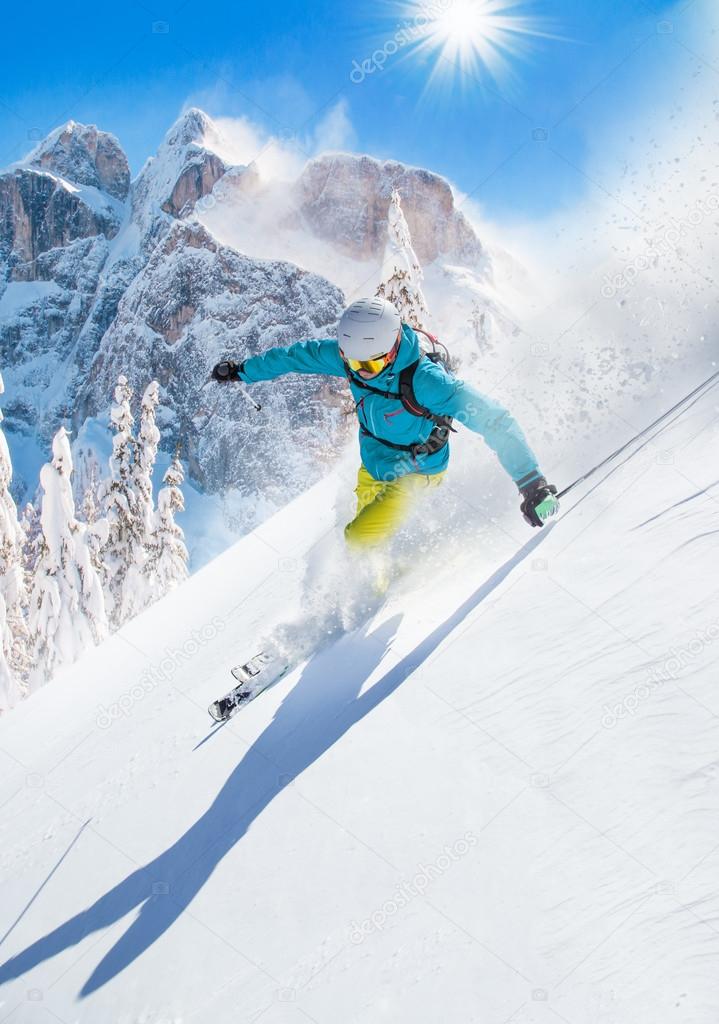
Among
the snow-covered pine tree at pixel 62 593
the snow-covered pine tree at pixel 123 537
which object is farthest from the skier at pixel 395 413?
the snow-covered pine tree at pixel 123 537

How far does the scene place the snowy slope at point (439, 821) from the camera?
2.05 metres

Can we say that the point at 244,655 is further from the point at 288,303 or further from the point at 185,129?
the point at 185,129

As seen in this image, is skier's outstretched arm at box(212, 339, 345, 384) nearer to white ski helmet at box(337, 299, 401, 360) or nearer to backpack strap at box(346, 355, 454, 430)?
backpack strap at box(346, 355, 454, 430)

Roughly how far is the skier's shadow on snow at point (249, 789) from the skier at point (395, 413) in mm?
746

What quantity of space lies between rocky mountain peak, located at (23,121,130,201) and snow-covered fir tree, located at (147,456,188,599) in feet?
440

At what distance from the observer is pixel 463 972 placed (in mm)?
2098

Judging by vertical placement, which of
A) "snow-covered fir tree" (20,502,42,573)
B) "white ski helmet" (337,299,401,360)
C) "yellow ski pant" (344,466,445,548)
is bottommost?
"yellow ski pant" (344,466,445,548)

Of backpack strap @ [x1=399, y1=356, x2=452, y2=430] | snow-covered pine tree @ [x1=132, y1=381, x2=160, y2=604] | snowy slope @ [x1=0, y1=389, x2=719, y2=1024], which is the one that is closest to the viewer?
snowy slope @ [x1=0, y1=389, x2=719, y2=1024]

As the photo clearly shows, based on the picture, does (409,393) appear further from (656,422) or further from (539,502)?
(656,422)

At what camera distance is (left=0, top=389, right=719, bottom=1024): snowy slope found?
2051mm

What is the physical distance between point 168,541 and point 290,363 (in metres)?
16.1


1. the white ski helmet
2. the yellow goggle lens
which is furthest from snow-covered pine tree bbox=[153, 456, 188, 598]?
the white ski helmet

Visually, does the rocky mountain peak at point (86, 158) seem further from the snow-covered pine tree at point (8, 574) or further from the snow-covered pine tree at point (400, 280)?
the snow-covered pine tree at point (8, 574)

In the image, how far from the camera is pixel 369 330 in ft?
13.6
